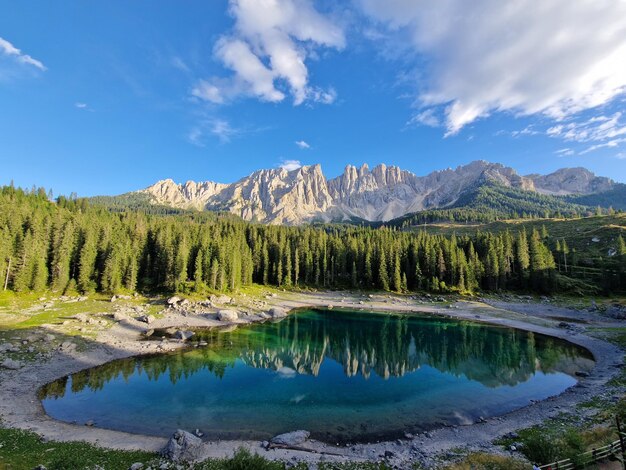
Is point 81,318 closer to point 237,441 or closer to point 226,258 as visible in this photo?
point 237,441

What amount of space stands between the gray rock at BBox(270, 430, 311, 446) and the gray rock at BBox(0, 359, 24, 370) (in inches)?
1242

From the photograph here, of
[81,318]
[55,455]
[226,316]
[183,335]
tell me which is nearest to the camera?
[55,455]

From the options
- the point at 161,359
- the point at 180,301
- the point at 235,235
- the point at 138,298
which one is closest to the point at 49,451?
the point at 161,359

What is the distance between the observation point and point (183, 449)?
782 inches

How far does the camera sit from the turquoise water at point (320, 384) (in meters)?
26.9

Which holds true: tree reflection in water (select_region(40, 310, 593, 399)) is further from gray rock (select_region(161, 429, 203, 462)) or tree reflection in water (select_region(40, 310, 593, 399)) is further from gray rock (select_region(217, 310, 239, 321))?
gray rock (select_region(161, 429, 203, 462))

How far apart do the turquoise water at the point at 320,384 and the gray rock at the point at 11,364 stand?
16.5 feet

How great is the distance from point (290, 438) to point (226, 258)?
82.2 metres

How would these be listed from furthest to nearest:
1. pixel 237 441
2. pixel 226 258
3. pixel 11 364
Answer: pixel 226 258
pixel 11 364
pixel 237 441

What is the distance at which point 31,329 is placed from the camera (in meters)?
45.0

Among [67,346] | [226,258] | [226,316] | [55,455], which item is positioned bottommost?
[226,316]

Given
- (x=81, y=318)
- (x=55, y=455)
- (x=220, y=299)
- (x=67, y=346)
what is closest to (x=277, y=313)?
(x=220, y=299)

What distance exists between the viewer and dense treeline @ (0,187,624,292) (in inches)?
3098

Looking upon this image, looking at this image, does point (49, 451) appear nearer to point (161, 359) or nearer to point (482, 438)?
point (161, 359)
